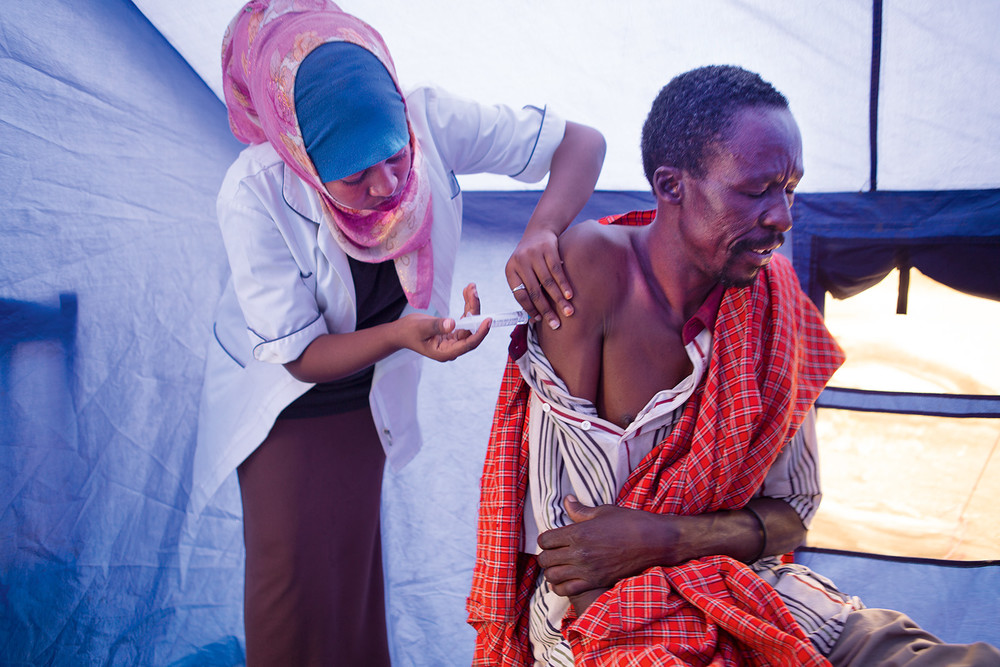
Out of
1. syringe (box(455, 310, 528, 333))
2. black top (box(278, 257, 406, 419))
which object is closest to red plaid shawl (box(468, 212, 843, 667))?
syringe (box(455, 310, 528, 333))

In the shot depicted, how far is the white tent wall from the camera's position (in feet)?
4.55

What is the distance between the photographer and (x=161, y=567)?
169 cm

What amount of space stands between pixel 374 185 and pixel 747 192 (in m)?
0.61

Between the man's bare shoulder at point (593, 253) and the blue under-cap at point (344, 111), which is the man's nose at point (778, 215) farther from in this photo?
the blue under-cap at point (344, 111)

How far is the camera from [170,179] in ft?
5.49

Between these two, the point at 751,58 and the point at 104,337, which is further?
the point at 751,58

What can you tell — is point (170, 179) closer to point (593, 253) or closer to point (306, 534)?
point (306, 534)

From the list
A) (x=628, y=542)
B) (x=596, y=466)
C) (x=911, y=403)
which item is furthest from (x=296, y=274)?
(x=911, y=403)

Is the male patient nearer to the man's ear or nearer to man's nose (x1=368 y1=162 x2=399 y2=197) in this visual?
the man's ear

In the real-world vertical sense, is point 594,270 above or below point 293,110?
below

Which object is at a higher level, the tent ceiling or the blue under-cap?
the tent ceiling

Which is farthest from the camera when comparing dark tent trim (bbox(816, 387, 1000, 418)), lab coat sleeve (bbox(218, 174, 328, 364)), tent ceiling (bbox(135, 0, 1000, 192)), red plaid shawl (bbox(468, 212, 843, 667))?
dark tent trim (bbox(816, 387, 1000, 418))

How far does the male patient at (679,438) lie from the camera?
38.4 inches

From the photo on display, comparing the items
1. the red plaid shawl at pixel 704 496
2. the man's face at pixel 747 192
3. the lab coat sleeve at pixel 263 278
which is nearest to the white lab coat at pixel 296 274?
the lab coat sleeve at pixel 263 278
